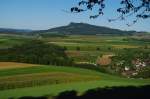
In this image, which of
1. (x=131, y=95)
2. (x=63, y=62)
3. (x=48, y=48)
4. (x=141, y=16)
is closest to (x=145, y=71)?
(x=63, y=62)

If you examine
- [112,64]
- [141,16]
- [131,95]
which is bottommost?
[112,64]

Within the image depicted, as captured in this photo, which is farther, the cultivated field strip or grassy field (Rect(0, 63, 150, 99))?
the cultivated field strip

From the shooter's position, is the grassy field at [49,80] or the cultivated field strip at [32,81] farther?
the cultivated field strip at [32,81]

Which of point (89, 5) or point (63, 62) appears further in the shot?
point (63, 62)

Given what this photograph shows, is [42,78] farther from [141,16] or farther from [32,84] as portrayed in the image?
[141,16]

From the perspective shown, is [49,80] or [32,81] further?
[49,80]

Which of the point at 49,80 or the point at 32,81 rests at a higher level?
the point at 32,81

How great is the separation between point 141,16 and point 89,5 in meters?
2.52

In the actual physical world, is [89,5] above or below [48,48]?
above

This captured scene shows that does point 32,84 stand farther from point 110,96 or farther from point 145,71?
point 145,71

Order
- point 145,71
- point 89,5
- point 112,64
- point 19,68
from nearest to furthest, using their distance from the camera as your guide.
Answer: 1. point 89,5
2. point 19,68
3. point 145,71
4. point 112,64

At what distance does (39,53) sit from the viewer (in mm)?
82938

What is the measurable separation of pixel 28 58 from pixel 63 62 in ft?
22.4

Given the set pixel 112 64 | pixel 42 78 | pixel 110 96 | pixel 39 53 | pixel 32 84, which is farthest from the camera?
pixel 112 64
